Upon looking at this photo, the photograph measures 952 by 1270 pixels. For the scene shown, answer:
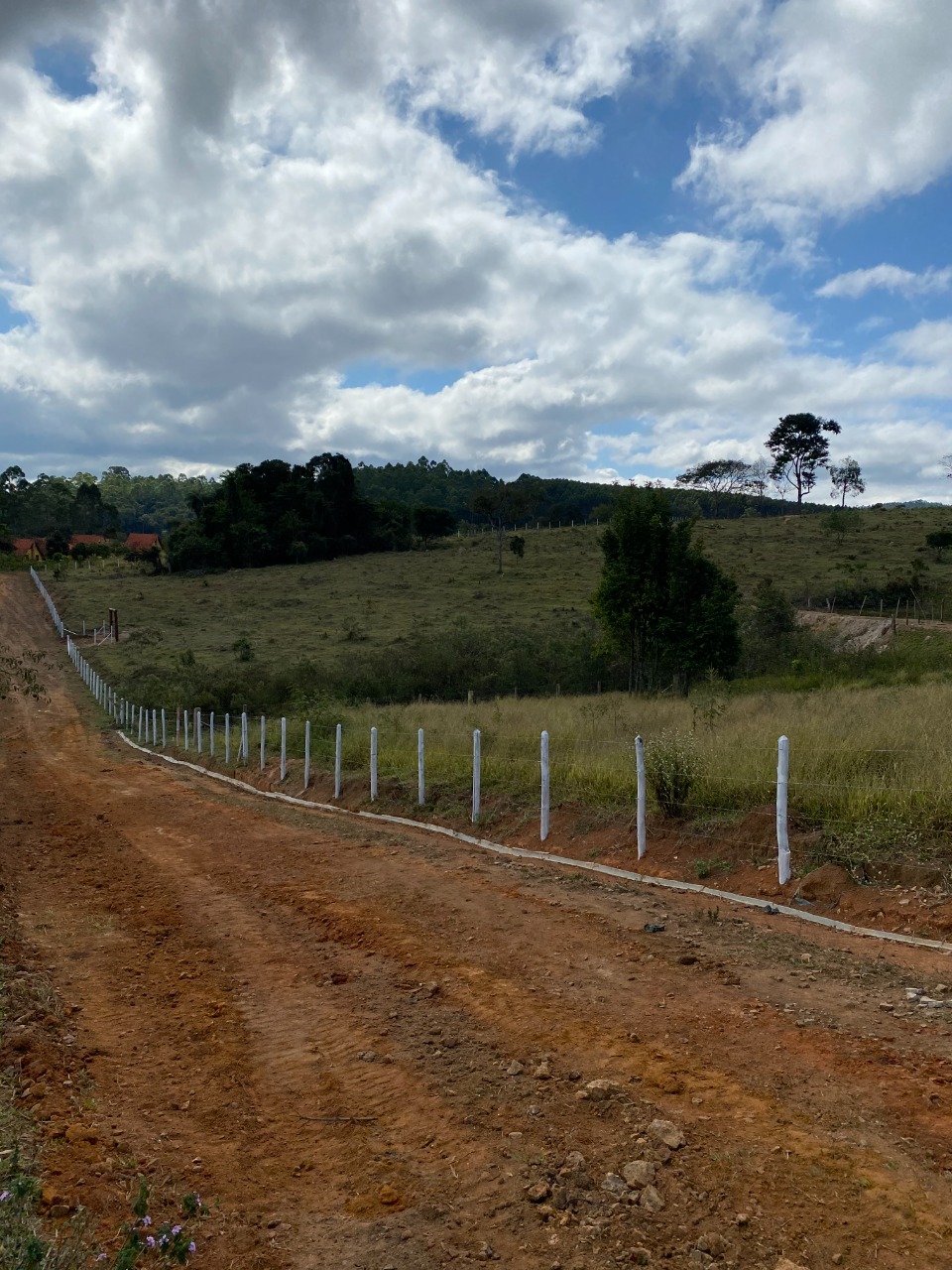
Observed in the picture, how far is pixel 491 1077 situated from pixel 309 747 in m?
14.8

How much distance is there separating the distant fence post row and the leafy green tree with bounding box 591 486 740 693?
39.8 ft

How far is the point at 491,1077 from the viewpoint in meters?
4.91

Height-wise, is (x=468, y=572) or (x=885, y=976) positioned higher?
(x=468, y=572)

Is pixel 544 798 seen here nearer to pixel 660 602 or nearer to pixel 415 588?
pixel 660 602

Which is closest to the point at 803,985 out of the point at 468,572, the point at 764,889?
the point at 764,889

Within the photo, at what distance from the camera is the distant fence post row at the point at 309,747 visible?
8.52 m

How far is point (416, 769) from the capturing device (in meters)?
15.9

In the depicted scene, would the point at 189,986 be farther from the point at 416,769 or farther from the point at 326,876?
the point at 416,769

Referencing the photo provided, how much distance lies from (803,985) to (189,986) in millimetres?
4384

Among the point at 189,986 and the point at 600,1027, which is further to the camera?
Answer: the point at 189,986

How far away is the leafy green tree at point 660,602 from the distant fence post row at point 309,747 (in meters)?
12.1

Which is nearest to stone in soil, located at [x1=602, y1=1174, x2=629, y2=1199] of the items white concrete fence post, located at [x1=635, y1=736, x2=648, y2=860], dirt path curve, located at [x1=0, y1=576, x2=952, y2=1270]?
dirt path curve, located at [x1=0, y1=576, x2=952, y2=1270]

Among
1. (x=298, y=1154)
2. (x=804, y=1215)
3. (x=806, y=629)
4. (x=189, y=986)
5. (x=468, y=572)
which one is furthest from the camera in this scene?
(x=468, y=572)

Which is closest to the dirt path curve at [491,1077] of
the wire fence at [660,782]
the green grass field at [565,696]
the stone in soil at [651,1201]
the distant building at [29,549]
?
the stone in soil at [651,1201]
